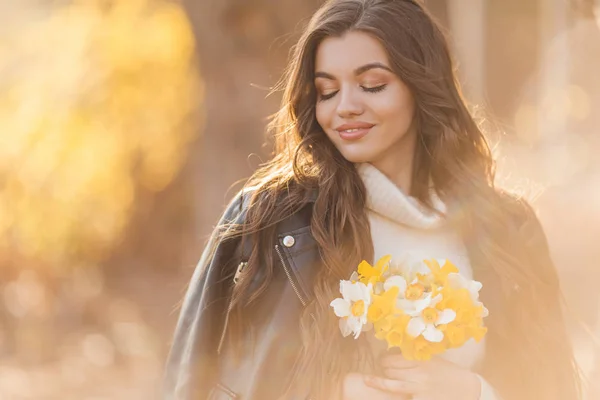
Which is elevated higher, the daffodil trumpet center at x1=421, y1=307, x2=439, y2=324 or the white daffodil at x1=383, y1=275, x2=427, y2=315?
the white daffodil at x1=383, y1=275, x2=427, y2=315

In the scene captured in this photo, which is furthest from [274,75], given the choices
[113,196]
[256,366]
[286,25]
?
[256,366]

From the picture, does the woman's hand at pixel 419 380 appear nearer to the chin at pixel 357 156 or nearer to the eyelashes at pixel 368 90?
the chin at pixel 357 156

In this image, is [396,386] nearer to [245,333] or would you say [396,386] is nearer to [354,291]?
[354,291]

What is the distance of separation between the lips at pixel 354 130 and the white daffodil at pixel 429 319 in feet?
1.77

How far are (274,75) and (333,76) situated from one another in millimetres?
2830

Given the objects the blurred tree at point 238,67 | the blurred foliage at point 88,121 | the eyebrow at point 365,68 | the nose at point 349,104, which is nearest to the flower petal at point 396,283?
the nose at point 349,104

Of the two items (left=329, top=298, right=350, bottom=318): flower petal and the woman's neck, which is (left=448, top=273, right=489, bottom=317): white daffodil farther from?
the woman's neck

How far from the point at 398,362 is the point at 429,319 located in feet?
0.63

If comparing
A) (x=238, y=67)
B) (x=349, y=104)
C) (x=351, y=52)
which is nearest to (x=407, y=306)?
(x=349, y=104)

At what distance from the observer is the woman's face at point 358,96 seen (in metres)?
2.60

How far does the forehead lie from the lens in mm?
2600

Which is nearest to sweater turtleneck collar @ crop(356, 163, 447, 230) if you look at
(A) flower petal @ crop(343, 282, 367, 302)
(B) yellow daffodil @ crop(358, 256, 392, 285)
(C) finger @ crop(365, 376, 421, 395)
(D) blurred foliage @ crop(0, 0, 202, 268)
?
(B) yellow daffodil @ crop(358, 256, 392, 285)

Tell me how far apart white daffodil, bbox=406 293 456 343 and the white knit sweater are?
31 centimetres

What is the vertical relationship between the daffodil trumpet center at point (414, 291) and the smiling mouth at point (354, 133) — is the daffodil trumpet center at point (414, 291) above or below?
below
